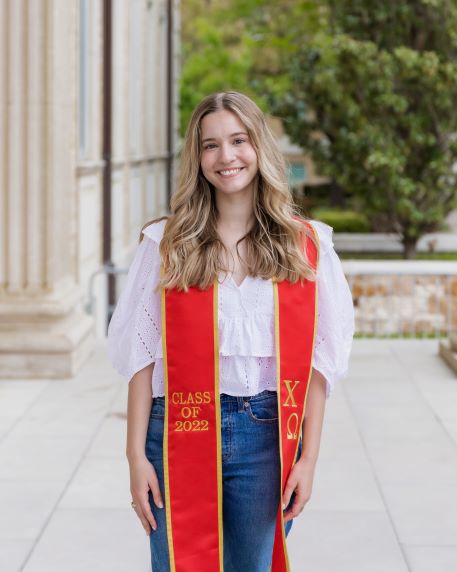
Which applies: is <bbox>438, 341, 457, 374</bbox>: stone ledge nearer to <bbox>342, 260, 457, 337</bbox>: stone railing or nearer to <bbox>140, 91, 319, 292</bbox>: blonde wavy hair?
<bbox>342, 260, 457, 337</bbox>: stone railing

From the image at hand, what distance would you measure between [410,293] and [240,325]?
10644 mm

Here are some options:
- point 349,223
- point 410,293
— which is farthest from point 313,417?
point 349,223

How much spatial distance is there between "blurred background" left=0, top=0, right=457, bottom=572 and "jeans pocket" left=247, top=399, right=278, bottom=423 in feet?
2.45

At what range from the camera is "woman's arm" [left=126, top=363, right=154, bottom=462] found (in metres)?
3.19

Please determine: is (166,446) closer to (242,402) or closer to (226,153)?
(242,402)

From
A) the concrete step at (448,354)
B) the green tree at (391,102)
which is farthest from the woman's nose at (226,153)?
the green tree at (391,102)

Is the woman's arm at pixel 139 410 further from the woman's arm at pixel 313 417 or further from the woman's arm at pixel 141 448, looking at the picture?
the woman's arm at pixel 313 417

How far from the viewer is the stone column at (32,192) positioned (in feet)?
31.0

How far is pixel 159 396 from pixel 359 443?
4.39 metres

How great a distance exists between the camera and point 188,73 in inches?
1309

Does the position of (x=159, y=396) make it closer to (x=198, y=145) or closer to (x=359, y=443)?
(x=198, y=145)

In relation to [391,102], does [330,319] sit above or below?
below

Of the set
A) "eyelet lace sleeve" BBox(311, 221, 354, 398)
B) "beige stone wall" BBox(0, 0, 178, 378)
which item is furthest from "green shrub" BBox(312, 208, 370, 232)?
"eyelet lace sleeve" BBox(311, 221, 354, 398)

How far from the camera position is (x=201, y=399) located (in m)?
3.15
